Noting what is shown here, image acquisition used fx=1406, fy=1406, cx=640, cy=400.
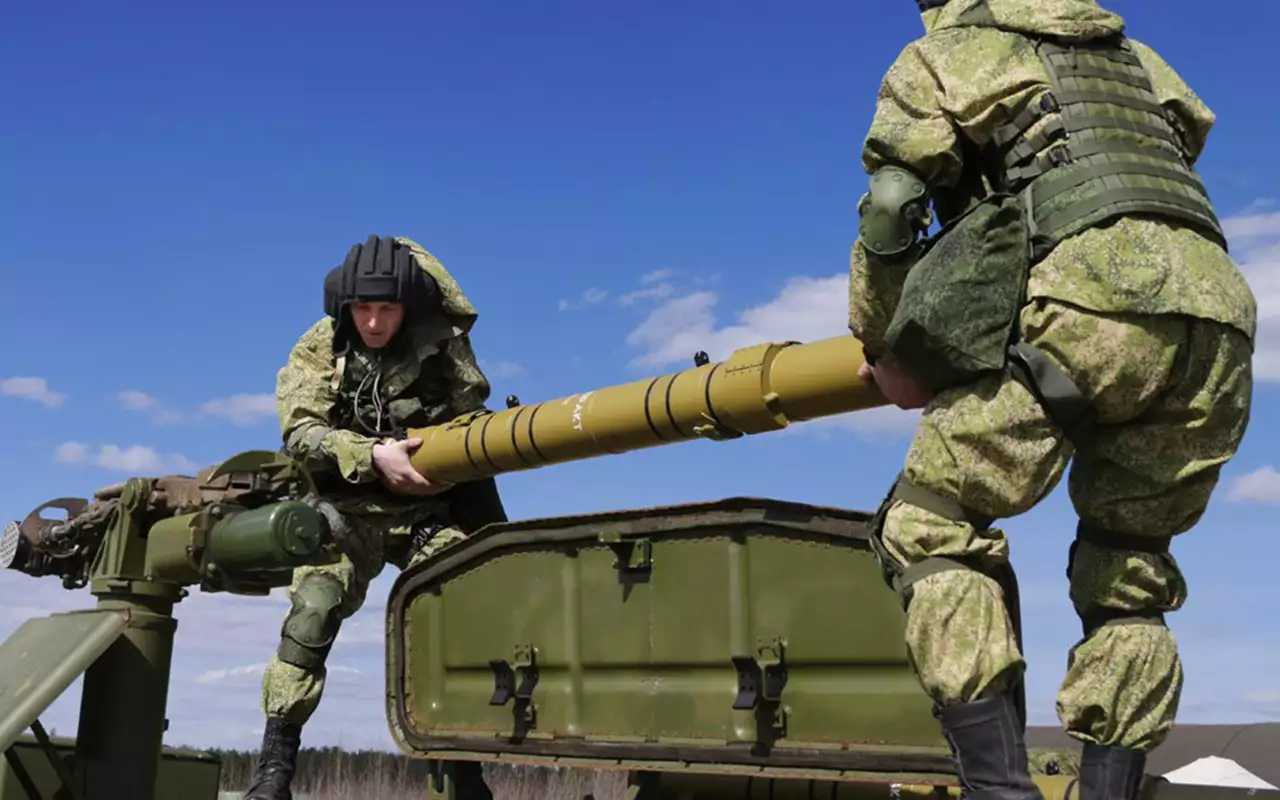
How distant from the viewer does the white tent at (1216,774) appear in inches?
315

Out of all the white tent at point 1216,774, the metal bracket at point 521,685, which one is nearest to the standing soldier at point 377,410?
the metal bracket at point 521,685

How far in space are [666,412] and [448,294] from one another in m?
2.01

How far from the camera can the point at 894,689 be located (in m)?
4.98

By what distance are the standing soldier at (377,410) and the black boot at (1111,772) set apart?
3667 mm

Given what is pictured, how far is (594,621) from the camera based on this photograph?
5.85m

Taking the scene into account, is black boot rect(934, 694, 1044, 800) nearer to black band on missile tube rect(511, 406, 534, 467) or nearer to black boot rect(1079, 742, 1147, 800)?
black boot rect(1079, 742, 1147, 800)

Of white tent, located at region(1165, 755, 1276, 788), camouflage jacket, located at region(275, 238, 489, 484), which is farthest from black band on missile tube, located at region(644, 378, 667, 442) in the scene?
white tent, located at region(1165, 755, 1276, 788)

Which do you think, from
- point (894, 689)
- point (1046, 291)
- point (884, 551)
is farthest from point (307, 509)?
point (1046, 291)

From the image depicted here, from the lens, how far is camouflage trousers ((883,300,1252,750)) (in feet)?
10.4

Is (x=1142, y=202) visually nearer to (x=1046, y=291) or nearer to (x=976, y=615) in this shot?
(x=1046, y=291)

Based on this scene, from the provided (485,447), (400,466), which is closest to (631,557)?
(485,447)

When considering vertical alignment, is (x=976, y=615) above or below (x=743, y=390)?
below

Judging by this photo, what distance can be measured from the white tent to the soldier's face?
4883 mm

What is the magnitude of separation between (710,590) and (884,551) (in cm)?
214
